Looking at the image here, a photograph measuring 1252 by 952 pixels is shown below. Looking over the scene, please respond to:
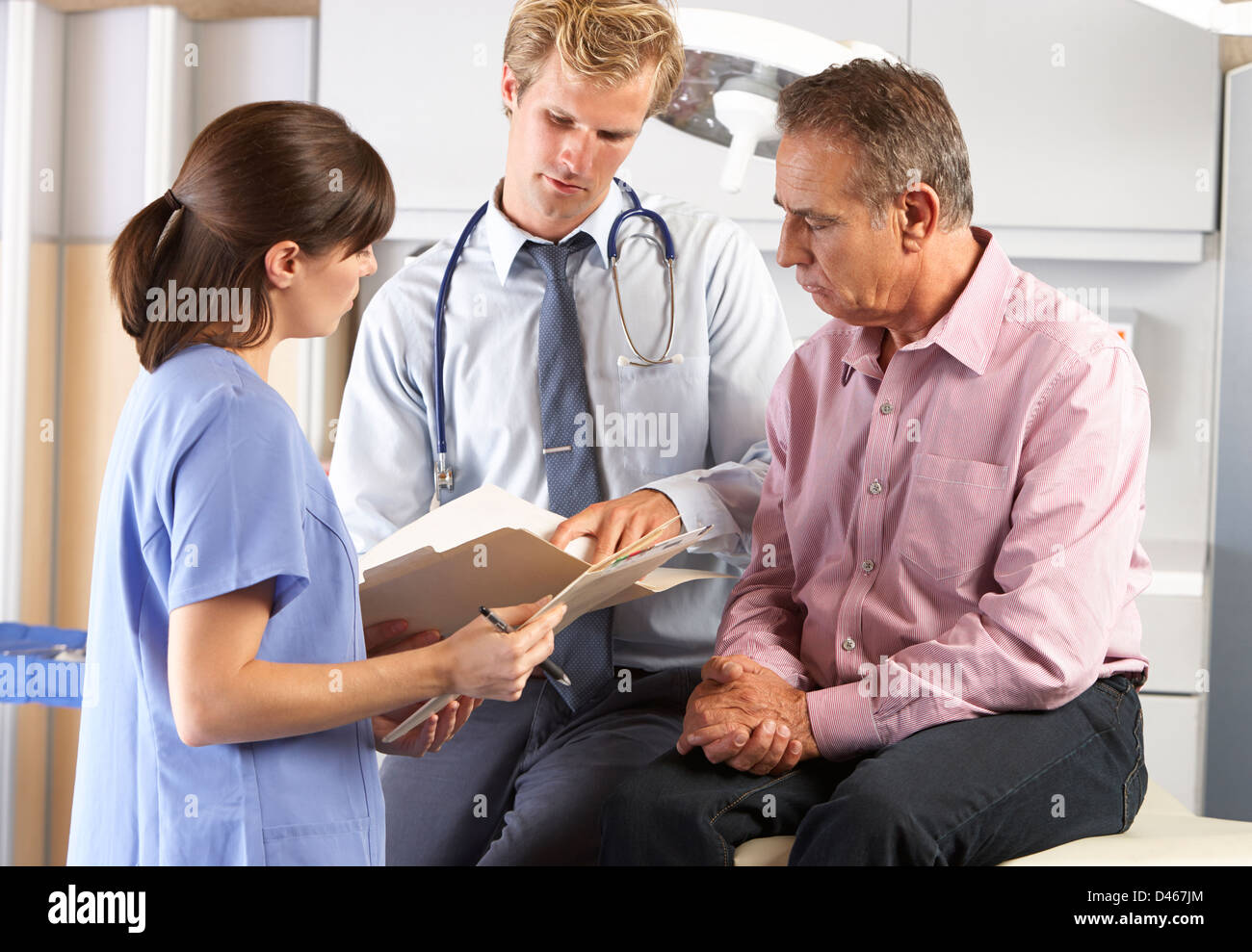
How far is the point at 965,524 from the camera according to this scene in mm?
1080

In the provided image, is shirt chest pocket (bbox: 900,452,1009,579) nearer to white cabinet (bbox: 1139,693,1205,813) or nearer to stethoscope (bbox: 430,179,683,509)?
stethoscope (bbox: 430,179,683,509)

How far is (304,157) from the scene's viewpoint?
3.03 feet

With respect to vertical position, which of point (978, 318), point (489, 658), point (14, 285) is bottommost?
point (489, 658)

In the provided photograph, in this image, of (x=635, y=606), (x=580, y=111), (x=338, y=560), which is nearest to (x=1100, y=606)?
(x=635, y=606)

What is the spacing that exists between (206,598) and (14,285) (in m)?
1.49

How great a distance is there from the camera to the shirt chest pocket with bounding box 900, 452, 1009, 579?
1.07 m

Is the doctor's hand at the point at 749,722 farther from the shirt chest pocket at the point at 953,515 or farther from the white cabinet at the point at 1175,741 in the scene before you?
the white cabinet at the point at 1175,741

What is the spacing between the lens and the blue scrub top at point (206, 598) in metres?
0.84

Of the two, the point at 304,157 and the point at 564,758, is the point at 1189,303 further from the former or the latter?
the point at 304,157

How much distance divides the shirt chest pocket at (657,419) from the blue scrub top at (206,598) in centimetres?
52

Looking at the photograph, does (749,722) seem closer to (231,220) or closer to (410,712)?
(410,712)

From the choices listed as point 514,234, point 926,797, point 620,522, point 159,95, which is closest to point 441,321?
point 514,234

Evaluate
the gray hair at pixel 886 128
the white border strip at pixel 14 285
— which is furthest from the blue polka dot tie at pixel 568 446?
the white border strip at pixel 14 285
